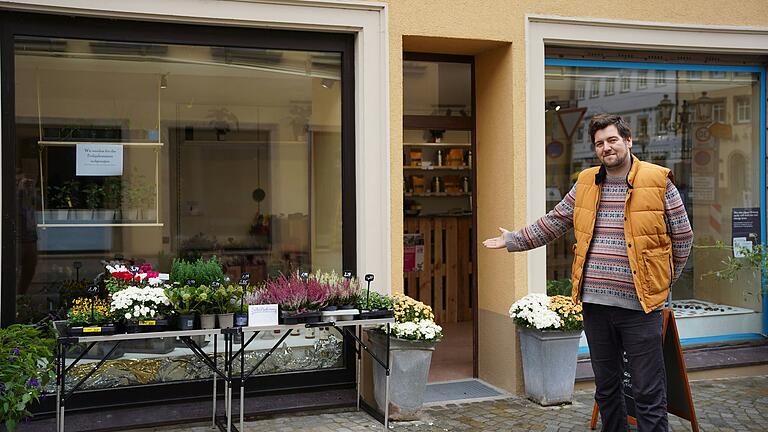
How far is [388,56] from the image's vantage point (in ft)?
21.6

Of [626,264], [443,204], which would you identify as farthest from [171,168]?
[443,204]

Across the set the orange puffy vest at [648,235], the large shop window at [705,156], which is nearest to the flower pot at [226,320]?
the orange puffy vest at [648,235]

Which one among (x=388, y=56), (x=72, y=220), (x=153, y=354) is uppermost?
(x=388, y=56)

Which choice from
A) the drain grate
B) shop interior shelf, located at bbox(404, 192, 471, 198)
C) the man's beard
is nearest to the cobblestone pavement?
the drain grate

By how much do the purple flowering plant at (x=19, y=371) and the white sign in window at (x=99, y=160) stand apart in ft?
4.89

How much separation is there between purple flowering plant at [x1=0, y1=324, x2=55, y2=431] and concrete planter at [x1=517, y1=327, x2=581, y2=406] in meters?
3.59

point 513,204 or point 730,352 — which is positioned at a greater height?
point 513,204

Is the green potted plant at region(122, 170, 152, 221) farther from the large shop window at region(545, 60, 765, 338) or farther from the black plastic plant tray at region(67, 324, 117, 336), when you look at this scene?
the large shop window at region(545, 60, 765, 338)

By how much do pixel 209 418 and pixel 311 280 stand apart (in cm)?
134

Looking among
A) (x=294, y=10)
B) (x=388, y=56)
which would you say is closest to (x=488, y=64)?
(x=388, y=56)

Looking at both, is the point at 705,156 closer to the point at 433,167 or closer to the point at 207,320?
the point at 433,167

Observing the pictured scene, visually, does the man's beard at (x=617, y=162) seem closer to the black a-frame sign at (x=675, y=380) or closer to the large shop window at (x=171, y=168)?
the black a-frame sign at (x=675, y=380)

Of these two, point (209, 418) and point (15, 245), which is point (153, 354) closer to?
point (209, 418)

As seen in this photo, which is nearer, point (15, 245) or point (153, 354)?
point (15, 245)
